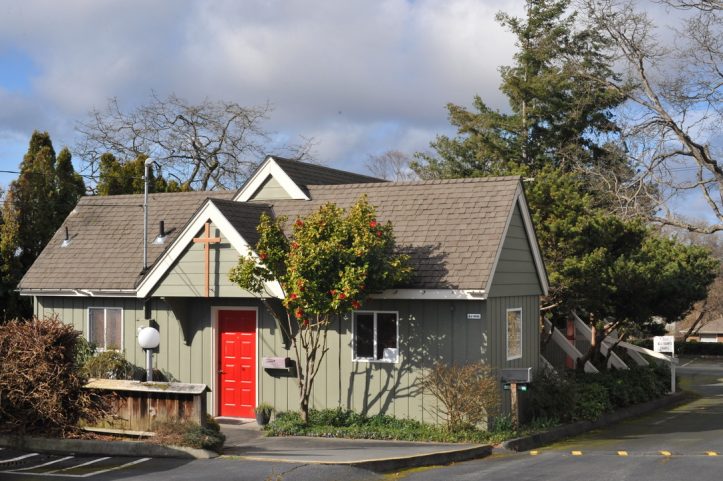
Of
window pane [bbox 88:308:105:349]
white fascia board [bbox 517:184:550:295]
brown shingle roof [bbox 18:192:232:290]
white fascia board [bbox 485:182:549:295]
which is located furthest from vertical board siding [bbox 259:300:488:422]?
brown shingle roof [bbox 18:192:232:290]

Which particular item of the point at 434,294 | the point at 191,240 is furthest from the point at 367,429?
the point at 191,240

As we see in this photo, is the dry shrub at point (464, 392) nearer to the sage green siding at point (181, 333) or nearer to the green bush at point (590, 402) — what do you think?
the green bush at point (590, 402)

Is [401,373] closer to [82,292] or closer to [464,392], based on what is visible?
[464,392]

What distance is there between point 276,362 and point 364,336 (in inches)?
79.0

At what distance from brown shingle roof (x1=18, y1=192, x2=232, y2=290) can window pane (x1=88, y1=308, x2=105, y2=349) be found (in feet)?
2.41

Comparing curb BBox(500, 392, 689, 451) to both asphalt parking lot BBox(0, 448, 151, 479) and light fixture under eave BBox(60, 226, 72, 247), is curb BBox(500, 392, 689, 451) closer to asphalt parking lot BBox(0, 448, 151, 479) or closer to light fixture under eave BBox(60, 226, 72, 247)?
asphalt parking lot BBox(0, 448, 151, 479)

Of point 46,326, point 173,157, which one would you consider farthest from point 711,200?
point 173,157

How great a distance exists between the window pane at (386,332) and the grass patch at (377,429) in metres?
1.42

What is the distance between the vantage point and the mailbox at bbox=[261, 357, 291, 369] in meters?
19.1

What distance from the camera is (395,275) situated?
1723 centimetres

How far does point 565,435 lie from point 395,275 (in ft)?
19.3

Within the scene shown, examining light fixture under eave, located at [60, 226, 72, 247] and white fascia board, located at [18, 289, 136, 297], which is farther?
light fixture under eave, located at [60, 226, 72, 247]

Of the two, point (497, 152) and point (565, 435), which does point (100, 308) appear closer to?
point (565, 435)

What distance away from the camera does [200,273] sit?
62.4 ft
